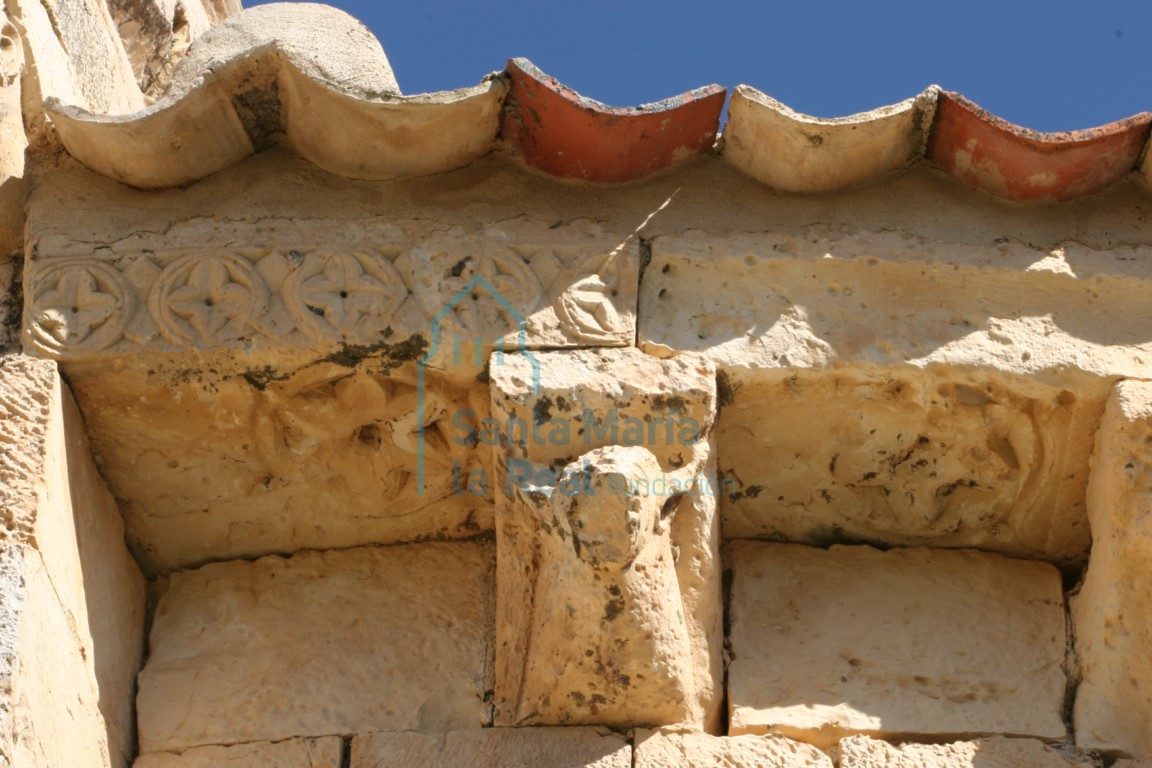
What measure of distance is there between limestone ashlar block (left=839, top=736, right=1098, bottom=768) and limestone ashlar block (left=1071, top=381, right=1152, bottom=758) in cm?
8

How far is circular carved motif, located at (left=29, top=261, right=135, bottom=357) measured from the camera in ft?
13.0

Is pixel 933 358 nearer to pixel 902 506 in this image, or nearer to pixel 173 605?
pixel 902 506

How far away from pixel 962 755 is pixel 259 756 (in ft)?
4.84

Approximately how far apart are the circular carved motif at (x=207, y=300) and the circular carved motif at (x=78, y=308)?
83mm

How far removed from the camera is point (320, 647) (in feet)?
13.6

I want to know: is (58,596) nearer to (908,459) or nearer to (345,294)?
(345,294)

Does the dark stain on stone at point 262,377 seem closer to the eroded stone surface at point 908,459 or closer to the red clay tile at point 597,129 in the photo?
the red clay tile at point 597,129

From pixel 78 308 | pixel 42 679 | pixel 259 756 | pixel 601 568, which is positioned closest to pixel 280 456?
pixel 78 308

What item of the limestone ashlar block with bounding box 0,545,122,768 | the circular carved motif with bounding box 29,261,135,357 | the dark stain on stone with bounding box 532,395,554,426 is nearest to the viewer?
the limestone ashlar block with bounding box 0,545,122,768

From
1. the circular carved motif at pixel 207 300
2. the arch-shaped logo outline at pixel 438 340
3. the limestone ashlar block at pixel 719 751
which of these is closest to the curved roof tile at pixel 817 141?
the arch-shaped logo outline at pixel 438 340

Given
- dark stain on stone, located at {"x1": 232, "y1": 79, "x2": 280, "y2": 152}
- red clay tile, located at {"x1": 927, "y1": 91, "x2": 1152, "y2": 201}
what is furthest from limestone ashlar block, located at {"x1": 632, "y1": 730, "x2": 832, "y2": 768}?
dark stain on stone, located at {"x1": 232, "y1": 79, "x2": 280, "y2": 152}

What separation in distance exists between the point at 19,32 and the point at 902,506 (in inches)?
91.6

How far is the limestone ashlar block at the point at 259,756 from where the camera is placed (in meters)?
3.92

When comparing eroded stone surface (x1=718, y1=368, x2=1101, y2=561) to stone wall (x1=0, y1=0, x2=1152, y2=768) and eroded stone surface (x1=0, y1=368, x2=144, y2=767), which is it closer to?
stone wall (x1=0, y1=0, x2=1152, y2=768)
